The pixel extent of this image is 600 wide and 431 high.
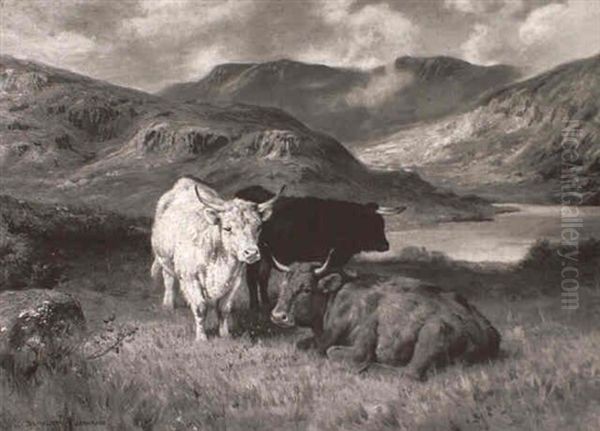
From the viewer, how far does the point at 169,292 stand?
264 inches

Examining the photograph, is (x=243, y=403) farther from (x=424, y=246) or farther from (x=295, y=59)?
(x=295, y=59)

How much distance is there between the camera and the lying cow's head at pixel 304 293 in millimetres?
5762

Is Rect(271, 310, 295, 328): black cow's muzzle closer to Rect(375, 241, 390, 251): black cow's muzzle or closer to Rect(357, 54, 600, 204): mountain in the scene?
Rect(375, 241, 390, 251): black cow's muzzle

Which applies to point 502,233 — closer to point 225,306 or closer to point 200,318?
point 225,306

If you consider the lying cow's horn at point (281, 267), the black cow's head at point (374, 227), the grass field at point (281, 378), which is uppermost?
the black cow's head at point (374, 227)

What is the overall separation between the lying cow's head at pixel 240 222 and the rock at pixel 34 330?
1.19 metres

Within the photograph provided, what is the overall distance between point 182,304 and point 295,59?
1890 millimetres

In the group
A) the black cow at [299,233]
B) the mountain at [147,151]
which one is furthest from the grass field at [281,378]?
the mountain at [147,151]

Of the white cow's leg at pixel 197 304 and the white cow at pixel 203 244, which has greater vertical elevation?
the white cow at pixel 203 244

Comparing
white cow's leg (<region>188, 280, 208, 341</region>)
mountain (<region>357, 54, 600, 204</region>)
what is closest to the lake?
mountain (<region>357, 54, 600, 204</region>)

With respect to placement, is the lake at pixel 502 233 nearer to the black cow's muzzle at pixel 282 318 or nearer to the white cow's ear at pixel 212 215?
the black cow's muzzle at pixel 282 318

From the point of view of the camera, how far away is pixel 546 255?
5715mm

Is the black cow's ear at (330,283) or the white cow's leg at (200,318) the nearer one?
the black cow's ear at (330,283)

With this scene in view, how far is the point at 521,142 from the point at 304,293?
165cm
